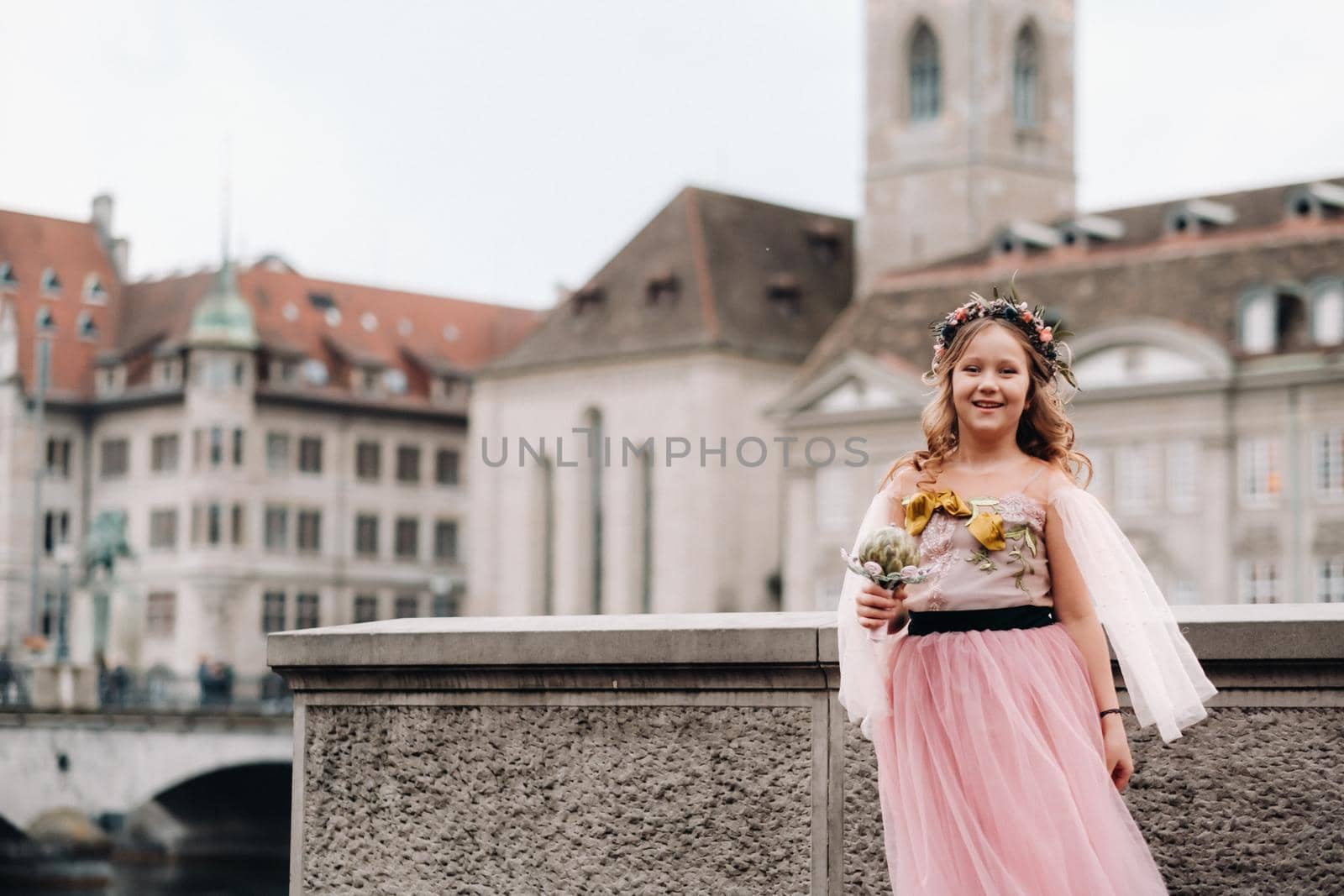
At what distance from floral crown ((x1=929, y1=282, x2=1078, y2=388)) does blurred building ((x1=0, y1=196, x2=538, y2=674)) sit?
64783 mm

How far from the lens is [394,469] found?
246ft

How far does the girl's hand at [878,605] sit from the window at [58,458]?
2754 inches

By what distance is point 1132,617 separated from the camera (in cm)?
557

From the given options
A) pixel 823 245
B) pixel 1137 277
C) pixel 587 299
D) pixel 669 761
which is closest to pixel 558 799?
pixel 669 761

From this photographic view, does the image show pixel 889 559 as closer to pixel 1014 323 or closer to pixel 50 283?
pixel 1014 323

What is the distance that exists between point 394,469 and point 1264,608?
69073mm

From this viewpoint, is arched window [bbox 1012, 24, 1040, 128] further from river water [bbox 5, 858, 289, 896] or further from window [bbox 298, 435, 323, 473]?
river water [bbox 5, 858, 289, 896]

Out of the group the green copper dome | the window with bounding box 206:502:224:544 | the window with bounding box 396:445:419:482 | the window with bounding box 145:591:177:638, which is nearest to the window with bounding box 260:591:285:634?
the window with bounding box 206:502:224:544

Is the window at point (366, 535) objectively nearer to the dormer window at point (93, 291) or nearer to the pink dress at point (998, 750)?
the dormer window at point (93, 291)

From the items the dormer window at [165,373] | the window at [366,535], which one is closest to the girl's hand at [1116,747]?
the dormer window at [165,373]

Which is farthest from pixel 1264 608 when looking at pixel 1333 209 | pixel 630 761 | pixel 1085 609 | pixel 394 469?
pixel 394 469

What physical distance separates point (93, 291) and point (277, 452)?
23.5 ft

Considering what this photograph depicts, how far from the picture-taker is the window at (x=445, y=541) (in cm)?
7594

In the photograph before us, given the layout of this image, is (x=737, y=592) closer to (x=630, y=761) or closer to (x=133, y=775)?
(x=133, y=775)
